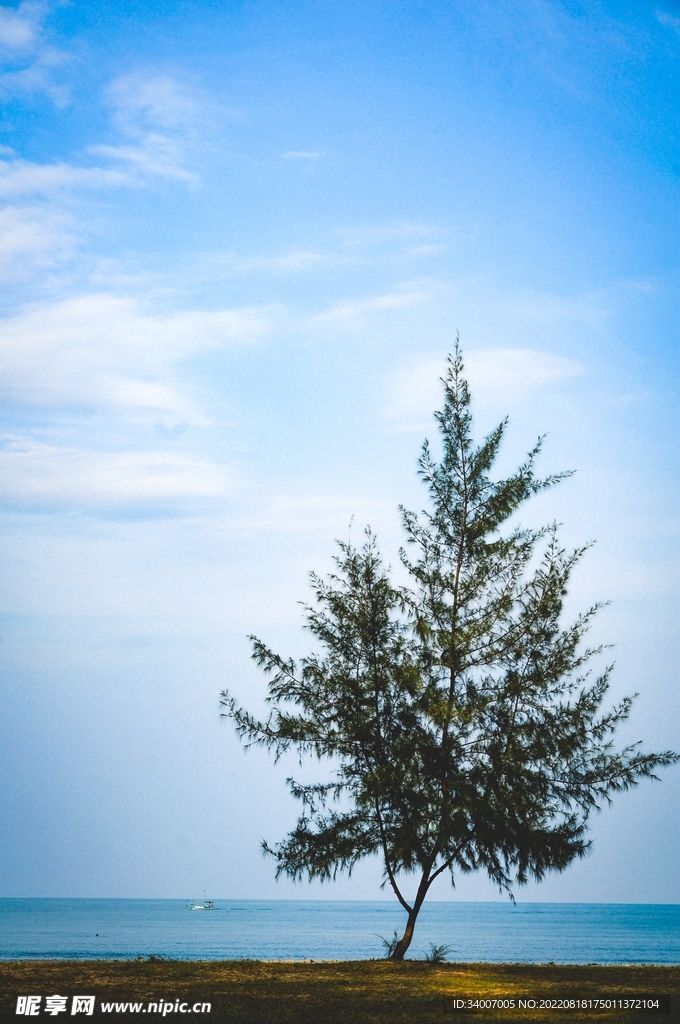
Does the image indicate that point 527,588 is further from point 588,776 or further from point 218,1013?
point 218,1013

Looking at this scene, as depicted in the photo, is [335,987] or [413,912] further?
[413,912]

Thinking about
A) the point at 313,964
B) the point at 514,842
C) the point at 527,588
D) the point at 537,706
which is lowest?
the point at 313,964

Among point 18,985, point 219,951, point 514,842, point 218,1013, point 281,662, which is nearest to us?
point 218,1013

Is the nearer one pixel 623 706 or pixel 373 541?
pixel 623 706

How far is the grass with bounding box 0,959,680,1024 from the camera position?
1137 centimetres

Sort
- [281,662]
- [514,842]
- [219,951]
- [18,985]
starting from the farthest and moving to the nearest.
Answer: [219,951], [281,662], [514,842], [18,985]

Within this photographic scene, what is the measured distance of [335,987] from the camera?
13.9m

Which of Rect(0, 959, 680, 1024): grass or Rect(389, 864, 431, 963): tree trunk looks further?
Rect(389, 864, 431, 963): tree trunk

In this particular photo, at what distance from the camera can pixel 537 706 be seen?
57.8 ft

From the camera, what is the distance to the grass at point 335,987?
37.3ft

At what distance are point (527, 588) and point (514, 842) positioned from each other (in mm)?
4896

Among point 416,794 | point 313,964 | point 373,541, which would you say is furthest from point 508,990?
point 373,541

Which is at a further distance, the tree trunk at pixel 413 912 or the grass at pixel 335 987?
the tree trunk at pixel 413 912

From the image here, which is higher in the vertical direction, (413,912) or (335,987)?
(413,912)
